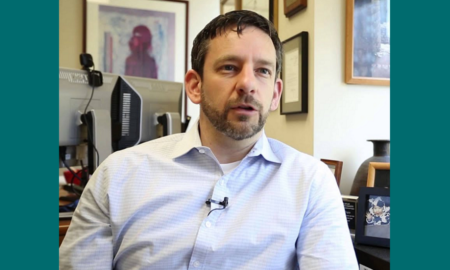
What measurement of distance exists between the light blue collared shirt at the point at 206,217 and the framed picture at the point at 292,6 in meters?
0.95

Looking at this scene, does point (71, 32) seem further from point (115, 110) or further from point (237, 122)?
point (237, 122)

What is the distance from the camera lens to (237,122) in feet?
3.46

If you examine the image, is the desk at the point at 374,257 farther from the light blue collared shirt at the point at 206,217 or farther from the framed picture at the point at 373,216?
the light blue collared shirt at the point at 206,217

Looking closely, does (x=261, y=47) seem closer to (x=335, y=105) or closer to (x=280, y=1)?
(x=335, y=105)

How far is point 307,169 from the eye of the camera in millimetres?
1063

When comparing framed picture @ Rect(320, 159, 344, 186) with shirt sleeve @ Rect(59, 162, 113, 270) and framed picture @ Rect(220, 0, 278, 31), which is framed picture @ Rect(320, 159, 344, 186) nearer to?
framed picture @ Rect(220, 0, 278, 31)

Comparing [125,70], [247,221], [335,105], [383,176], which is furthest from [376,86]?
[125,70]

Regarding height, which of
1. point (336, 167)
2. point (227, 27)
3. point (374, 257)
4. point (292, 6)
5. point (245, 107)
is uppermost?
point (292, 6)

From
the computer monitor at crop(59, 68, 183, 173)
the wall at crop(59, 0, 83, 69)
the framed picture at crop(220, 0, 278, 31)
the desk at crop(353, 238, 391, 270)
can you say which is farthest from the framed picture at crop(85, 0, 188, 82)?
the desk at crop(353, 238, 391, 270)

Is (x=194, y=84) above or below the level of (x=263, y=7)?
below

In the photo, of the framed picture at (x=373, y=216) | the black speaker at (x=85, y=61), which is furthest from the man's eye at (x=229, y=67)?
the black speaker at (x=85, y=61)

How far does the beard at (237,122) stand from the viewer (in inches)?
41.1

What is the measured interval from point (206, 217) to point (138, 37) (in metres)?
2.67

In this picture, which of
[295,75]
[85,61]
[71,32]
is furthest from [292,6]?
[71,32]
